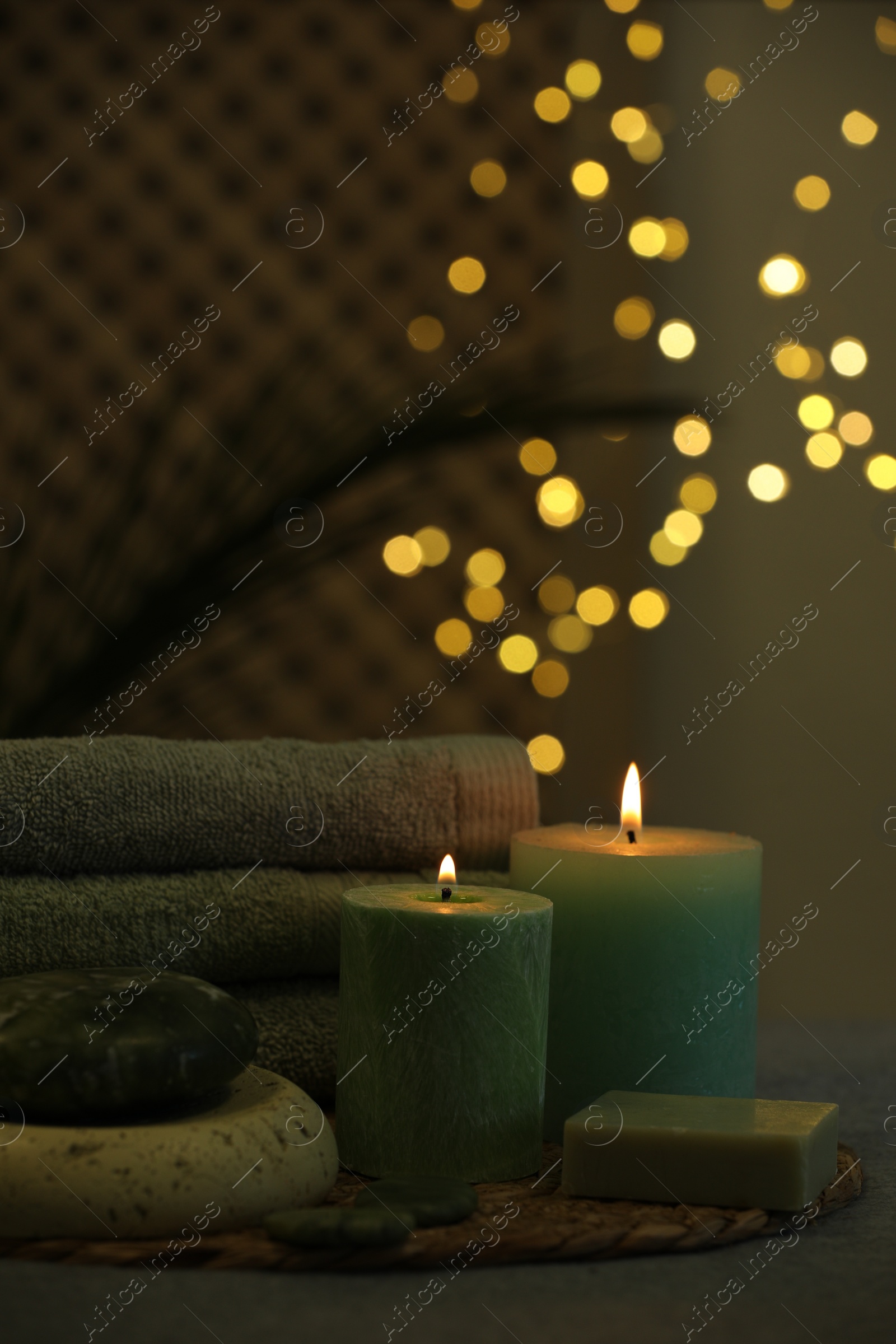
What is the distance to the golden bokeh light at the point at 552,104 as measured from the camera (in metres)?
1.33

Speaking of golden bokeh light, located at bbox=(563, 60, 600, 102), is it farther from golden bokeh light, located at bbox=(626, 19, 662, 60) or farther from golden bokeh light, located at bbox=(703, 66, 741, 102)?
golden bokeh light, located at bbox=(703, 66, 741, 102)

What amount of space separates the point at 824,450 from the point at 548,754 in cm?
42

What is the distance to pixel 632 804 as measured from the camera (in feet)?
2.03

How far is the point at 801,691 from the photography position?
42.1 inches

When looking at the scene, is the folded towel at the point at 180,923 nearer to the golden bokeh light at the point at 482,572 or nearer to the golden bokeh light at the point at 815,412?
the golden bokeh light at the point at 815,412

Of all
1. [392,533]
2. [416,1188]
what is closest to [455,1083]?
[416,1188]

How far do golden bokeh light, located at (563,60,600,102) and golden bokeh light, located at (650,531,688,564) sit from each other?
47 centimetres

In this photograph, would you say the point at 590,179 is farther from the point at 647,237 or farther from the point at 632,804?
the point at 632,804

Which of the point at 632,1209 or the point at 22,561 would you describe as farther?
the point at 22,561

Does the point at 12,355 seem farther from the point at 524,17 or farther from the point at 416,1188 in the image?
the point at 416,1188

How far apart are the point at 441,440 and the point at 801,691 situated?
0.43m

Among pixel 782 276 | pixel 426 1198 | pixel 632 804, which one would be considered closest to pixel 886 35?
pixel 782 276

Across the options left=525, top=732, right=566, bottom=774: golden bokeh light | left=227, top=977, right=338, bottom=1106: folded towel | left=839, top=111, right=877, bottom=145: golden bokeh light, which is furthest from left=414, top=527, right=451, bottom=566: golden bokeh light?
left=227, top=977, right=338, bottom=1106: folded towel

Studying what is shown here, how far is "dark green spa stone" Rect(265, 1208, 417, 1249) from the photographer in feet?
1.39
